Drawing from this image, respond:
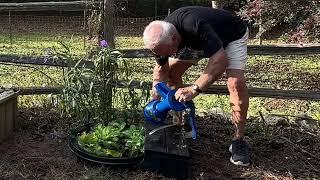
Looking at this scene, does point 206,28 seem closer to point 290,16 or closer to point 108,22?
point 108,22

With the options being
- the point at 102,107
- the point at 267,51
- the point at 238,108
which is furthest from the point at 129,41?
the point at 238,108

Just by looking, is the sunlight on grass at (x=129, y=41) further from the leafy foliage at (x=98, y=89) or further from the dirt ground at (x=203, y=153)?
the leafy foliage at (x=98, y=89)

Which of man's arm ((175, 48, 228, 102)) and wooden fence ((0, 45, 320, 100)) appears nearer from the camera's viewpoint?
man's arm ((175, 48, 228, 102))

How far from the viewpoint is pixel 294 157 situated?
3770 millimetres

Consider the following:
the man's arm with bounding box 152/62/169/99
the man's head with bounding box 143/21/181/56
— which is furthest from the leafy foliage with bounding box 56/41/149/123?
the man's head with bounding box 143/21/181/56

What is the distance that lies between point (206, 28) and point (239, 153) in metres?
1.00

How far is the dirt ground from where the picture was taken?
3.32 m

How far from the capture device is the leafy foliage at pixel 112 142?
339cm

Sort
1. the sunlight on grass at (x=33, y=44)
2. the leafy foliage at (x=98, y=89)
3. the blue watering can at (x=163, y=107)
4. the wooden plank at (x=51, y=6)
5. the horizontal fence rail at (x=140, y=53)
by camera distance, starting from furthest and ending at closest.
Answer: the sunlight on grass at (x=33, y=44) < the wooden plank at (x=51, y=6) < the horizontal fence rail at (x=140, y=53) < the leafy foliage at (x=98, y=89) < the blue watering can at (x=163, y=107)

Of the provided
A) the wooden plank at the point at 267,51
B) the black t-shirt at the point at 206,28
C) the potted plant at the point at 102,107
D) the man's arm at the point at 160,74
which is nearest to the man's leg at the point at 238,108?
the black t-shirt at the point at 206,28

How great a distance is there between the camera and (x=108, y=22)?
15.0 ft

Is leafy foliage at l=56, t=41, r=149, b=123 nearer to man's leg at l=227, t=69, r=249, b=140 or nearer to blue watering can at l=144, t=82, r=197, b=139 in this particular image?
blue watering can at l=144, t=82, r=197, b=139

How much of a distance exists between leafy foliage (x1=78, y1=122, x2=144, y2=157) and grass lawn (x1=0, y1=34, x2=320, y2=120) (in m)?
1.15

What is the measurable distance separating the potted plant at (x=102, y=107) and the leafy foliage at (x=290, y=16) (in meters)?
6.34
